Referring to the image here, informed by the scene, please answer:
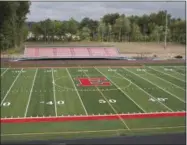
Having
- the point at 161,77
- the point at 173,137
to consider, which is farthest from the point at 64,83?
the point at 173,137

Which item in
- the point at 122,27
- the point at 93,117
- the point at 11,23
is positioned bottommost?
the point at 93,117

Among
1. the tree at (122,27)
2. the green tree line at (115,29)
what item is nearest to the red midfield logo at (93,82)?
the green tree line at (115,29)

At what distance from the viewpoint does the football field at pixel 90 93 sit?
1525 centimetres

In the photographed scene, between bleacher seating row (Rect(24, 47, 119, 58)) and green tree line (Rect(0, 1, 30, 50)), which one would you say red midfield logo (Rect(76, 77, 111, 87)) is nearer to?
bleacher seating row (Rect(24, 47, 119, 58))

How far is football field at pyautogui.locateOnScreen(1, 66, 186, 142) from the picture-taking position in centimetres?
1525

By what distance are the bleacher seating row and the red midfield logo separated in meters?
12.8

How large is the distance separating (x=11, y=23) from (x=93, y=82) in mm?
24947

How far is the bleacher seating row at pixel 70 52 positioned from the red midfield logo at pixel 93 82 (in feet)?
42.0

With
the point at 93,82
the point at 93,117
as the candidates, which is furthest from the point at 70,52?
the point at 93,117

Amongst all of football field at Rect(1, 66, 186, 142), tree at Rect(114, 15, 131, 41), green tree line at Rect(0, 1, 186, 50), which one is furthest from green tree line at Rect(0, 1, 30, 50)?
tree at Rect(114, 15, 131, 41)

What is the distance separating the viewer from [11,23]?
44188mm

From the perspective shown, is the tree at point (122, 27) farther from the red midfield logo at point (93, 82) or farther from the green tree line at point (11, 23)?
the red midfield logo at point (93, 82)

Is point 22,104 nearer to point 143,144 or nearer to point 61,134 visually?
point 61,134

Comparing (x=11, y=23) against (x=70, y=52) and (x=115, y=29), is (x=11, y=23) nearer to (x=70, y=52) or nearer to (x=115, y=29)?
(x=70, y=52)
